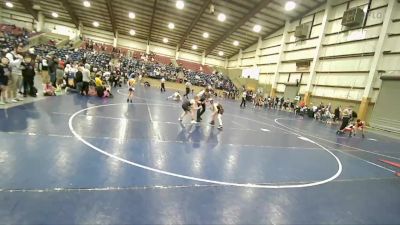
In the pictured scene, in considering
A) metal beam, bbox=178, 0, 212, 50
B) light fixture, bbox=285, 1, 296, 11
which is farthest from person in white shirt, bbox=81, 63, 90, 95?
light fixture, bbox=285, 1, 296, 11

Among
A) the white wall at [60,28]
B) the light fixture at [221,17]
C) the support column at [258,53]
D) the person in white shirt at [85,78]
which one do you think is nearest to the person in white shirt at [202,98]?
the person in white shirt at [85,78]

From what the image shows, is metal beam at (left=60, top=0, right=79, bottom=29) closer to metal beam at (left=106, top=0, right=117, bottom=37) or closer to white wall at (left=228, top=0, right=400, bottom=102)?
metal beam at (left=106, top=0, right=117, bottom=37)

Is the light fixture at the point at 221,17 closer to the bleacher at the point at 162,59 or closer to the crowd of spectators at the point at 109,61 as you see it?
the crowd of spectators at the point at 109,61

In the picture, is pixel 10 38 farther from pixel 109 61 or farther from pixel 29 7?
Result: pixel 29 7

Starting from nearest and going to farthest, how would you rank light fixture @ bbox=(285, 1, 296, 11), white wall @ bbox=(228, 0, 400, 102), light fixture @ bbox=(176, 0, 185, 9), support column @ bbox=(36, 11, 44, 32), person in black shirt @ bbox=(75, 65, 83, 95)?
person in black shirt @ bbox=(75, 65, 83, 95), white wall @ bbox=(228, 0, 400, 102), light fixture @ bbox=(285, 1, 296, 11), light fixture @ bbox=(176, 0, 185, 9), support column @ bbox=(36, 11, 44, 32)

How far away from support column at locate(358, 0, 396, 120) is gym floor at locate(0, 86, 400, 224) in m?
14.8

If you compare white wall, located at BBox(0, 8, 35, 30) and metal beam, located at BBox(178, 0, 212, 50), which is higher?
metal beam, located at BBox(178, 0, 212, 50)

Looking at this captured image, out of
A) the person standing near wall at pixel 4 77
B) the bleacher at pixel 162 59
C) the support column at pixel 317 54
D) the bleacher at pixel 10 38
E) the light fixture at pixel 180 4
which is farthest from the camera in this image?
the bleacher at pixel 162 59

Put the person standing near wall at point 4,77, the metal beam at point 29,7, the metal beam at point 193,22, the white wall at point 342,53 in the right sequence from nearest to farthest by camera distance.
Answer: the person standing near wall at point 4,77 → the white wall at point 342,53 → the metal beam at point 193,22 → the metal beam at point 29,7

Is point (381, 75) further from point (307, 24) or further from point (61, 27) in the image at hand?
point (61, 27)

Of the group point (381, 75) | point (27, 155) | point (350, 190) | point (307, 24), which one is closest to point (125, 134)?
point (27, 155)

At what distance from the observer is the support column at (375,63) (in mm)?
19406

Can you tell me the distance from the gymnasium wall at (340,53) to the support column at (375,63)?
11.4 inches

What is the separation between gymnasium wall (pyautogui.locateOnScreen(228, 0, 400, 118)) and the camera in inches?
776
